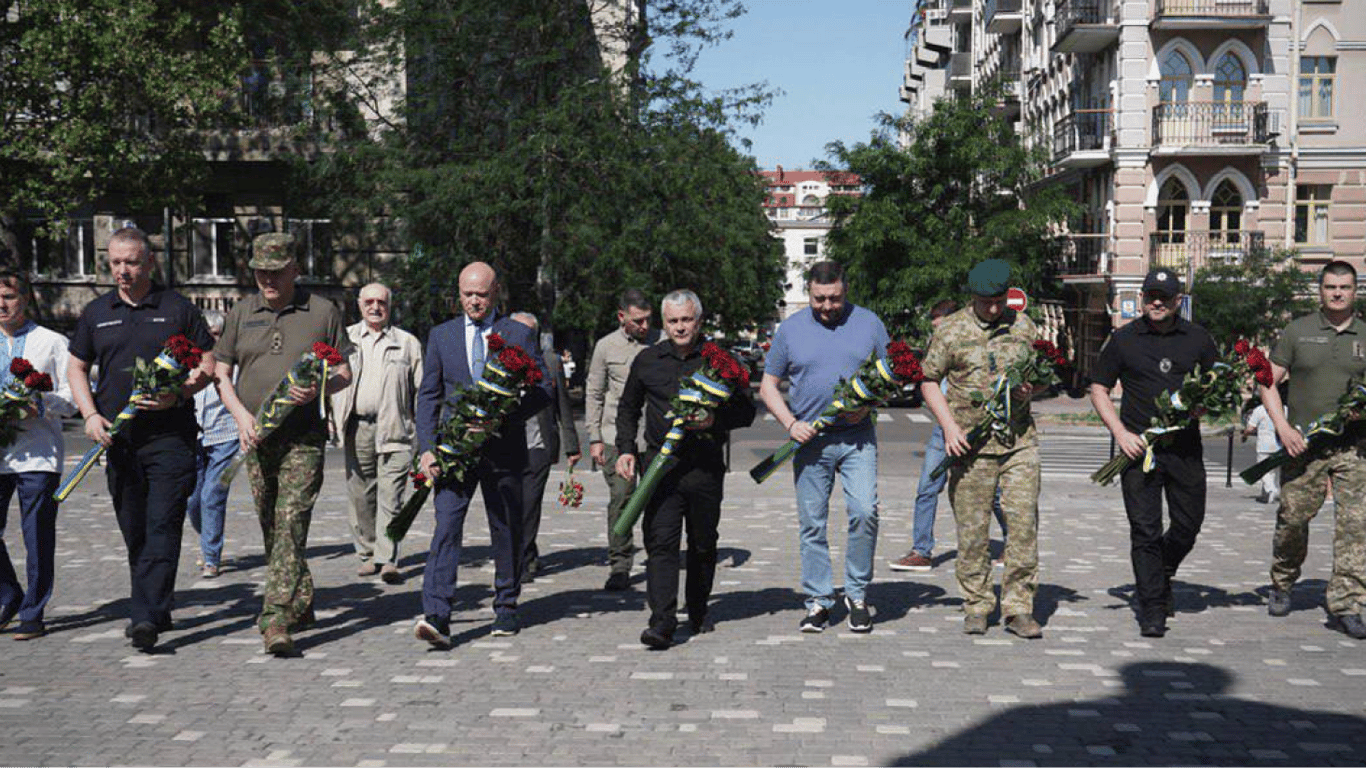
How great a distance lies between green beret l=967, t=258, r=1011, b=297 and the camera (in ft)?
25.5

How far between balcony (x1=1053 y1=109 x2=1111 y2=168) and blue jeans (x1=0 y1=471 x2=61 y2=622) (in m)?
36.9

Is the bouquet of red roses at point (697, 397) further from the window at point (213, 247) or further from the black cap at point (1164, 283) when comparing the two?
the window at point (213, 247)

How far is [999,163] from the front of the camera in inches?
1580

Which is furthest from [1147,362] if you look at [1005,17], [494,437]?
[1005,17]

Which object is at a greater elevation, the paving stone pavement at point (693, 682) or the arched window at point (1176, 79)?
the arched window at point (1176, 79)

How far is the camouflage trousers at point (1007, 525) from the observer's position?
781cm

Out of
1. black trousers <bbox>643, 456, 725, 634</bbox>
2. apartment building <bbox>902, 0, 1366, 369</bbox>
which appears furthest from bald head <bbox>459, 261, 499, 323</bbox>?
apartment building <bbox>902, 0, 1366, 369</bbox>

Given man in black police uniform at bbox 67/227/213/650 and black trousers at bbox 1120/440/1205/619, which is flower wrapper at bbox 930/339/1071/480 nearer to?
black trousers at bbox 1120/440/1205/619

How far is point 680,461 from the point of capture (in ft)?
25.5

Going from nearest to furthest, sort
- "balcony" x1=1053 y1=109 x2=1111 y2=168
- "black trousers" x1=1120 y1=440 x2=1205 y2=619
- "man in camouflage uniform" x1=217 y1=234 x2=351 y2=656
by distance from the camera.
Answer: "man in camouflage uniform" x1=217 y1=234 x2=351 y2=656, "black trousers" x1=1120 y1=440 x2=1205 y2=619, "balcony" x1=1053 y1=109 x2=1111 y2=168

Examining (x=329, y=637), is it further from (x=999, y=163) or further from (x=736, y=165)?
(x=999, y=163)

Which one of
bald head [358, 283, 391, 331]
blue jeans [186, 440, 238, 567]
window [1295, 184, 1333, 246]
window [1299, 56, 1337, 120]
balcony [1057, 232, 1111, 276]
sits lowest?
blue jeans [186, 440, 238, 567]

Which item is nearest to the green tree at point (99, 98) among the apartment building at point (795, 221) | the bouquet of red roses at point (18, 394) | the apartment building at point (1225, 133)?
the apartment building at point (1225, 133)

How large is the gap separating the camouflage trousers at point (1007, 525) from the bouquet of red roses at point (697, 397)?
1.32 metres
